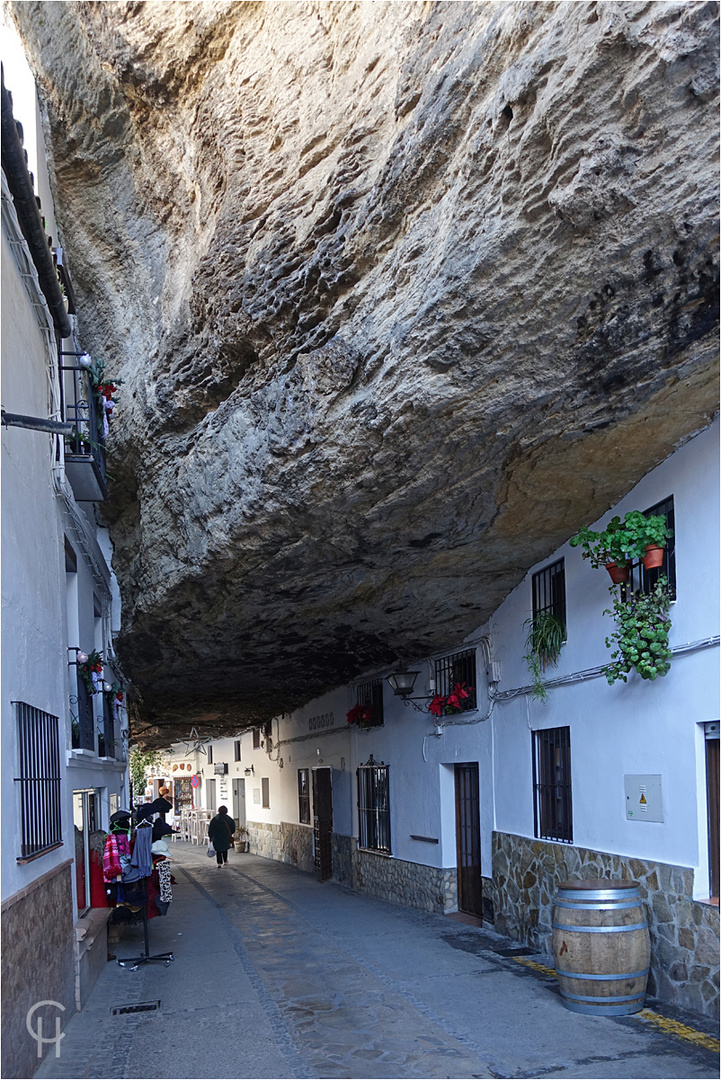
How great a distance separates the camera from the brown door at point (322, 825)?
55.6 ft

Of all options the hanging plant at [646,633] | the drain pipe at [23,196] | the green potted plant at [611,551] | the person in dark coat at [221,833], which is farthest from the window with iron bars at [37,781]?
the person in dark coat at [221,833]

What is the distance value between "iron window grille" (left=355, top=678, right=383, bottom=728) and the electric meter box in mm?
7411

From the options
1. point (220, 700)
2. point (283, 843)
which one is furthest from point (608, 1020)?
point (283, 843)

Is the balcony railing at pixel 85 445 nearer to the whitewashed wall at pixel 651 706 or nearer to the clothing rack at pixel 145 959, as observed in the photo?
the clothing rack at pixel 145 959

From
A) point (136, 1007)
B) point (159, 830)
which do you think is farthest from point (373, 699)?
point (136, 1007)

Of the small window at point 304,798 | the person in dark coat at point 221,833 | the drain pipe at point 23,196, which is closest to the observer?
the drain pipe at point 23,196

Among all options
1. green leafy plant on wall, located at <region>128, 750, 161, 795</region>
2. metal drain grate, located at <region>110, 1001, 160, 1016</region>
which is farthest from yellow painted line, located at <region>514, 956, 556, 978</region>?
green leafy plant on wall, located at <region>128, 750, 161, 795</region>

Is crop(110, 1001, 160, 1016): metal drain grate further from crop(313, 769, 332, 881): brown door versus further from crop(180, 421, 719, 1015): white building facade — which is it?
crop(313, 769, 332, 881): brown door

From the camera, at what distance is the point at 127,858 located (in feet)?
30.6

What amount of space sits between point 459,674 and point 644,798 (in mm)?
4704

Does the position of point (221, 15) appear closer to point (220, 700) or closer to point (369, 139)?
point (369, 139)

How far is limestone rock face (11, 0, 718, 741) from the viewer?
496 cm

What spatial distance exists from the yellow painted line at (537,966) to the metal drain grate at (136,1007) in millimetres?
3258

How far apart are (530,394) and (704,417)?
124 centimetres
